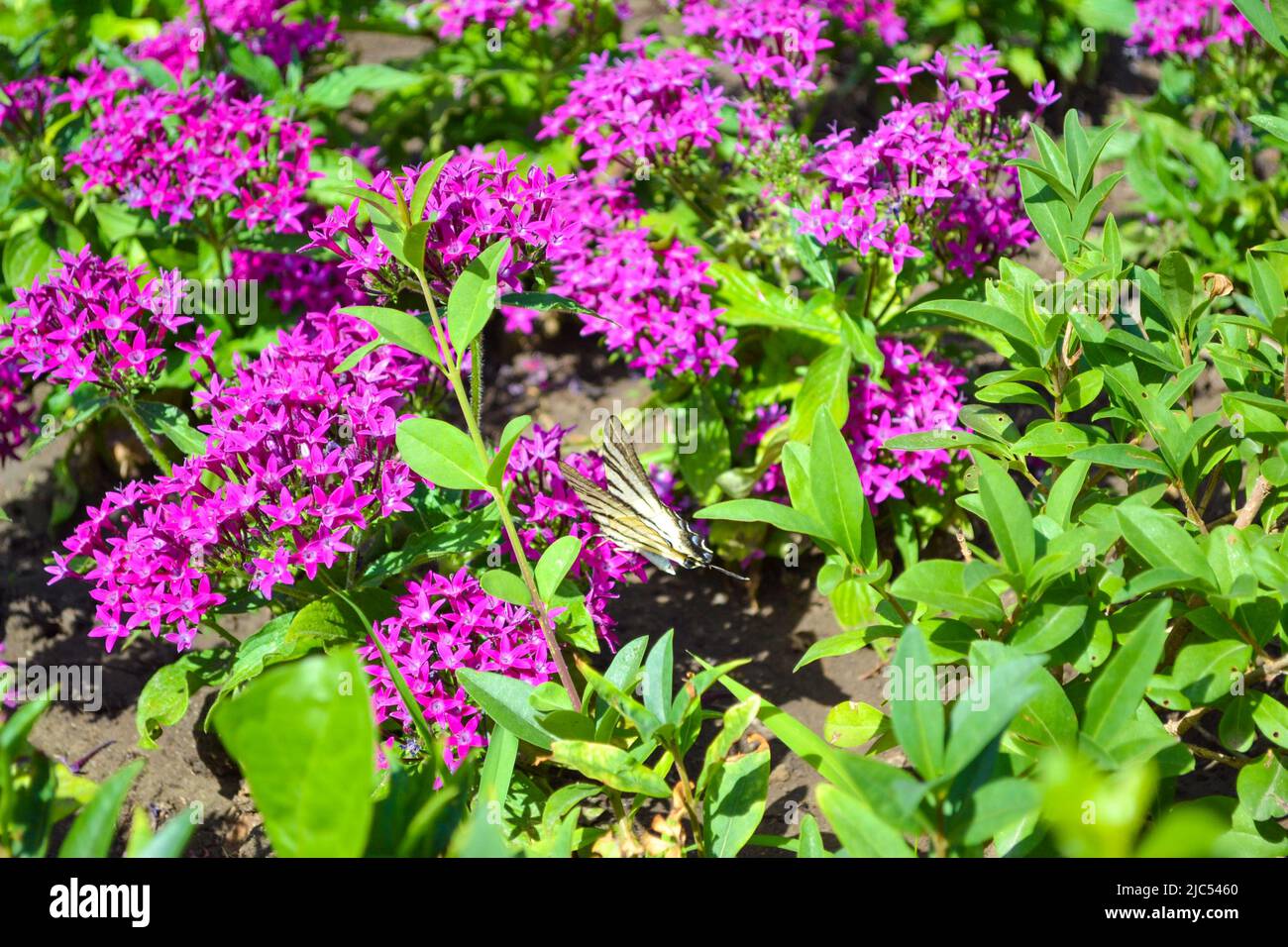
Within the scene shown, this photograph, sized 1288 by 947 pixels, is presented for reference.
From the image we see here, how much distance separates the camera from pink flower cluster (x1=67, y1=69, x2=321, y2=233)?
375 centimetres

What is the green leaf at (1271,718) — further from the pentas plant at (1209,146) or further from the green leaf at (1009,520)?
the pentas plant at (1209,146)

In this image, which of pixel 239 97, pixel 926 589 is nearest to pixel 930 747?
pixel 926 589

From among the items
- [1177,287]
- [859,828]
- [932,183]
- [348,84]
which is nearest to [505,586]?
[859,828]

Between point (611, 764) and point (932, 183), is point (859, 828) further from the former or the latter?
point (932, 183)

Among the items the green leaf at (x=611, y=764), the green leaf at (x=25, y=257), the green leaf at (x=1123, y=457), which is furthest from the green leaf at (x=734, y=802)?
the green leaf at (x=25, y=257)

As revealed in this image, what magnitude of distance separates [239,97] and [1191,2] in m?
3.79

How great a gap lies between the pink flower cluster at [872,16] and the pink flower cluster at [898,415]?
1.78 m

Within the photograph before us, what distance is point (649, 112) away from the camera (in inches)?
149

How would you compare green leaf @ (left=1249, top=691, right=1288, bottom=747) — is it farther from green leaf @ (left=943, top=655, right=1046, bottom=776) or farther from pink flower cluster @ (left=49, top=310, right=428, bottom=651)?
pink flower cluster @ (left=49, top=310, right=428, bottom=651)

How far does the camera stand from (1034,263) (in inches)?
211

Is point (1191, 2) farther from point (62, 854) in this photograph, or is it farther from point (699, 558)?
point (62, 854)

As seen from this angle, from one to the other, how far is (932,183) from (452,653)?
6.01ft

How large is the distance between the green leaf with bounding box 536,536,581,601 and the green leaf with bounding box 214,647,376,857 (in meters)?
1.04

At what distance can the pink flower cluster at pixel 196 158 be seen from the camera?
3752 mm
